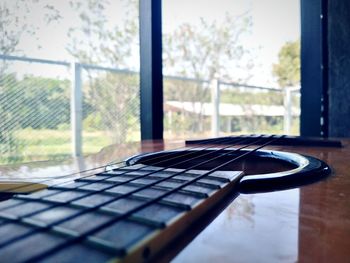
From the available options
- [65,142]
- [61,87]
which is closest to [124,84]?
[61,87]

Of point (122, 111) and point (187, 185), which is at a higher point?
point (122, 111)

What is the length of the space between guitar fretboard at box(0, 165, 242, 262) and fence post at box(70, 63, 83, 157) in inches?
109

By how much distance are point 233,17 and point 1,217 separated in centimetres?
647

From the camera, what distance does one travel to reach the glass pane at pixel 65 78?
2.99 m

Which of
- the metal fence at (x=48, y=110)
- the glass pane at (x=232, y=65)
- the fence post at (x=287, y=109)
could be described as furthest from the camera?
the fence post at (x=287, y=109)

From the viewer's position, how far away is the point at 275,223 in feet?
1.08

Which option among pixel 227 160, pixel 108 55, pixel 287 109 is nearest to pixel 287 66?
pixel 287 109

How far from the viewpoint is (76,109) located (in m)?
3.14

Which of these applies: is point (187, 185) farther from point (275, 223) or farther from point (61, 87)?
point (61, 87)

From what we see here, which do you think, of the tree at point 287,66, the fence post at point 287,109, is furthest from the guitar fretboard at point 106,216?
the tree at point 287,66

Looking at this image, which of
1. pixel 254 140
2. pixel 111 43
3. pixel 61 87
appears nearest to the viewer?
pixel 254 140

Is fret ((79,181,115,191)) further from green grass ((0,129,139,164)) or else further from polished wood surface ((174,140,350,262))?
green grass ((0,129,139,164))

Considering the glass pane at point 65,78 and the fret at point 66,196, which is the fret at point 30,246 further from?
the glass pane at point 65,78

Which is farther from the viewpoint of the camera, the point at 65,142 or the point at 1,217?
the point at 65,142
